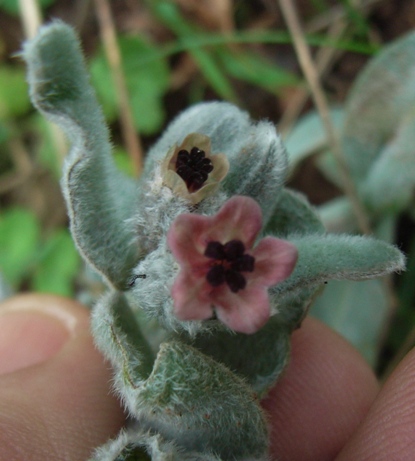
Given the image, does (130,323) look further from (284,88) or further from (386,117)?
(284,88)

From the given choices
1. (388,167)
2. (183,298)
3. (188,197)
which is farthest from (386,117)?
(183,298)

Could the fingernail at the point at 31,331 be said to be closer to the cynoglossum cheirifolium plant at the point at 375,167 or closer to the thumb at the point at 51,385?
the thumb at the point at 51,385

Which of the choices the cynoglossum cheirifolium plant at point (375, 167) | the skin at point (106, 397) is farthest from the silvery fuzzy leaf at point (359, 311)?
the skin at point (106, 397)

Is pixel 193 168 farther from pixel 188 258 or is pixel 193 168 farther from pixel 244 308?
pixel 244 308

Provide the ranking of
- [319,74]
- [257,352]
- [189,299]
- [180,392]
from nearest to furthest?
[189,299], [180,392], [257,352], [319,74]

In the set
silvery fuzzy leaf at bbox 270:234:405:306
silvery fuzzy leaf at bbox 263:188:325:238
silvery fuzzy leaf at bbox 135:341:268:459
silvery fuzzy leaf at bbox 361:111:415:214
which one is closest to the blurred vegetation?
silvery fuzzy leaf at bbox 361:111:415:214

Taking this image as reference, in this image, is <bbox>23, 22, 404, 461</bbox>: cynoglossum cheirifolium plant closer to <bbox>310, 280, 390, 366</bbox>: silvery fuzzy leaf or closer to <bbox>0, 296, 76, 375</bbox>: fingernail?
<bbox>0, 296, 76, 375</bbox>: fingernail

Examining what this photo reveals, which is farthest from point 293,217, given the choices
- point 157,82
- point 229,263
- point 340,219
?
point 157,82

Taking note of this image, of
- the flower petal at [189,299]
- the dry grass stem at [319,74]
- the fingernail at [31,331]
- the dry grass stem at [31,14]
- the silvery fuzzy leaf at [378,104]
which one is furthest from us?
the dry grass stem at [319,74]
